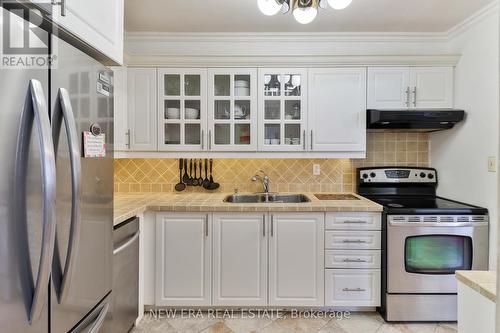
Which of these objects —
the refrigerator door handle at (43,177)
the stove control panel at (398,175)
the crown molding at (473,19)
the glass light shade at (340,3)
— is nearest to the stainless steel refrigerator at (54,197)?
the refrigerator door handle at (43,177)

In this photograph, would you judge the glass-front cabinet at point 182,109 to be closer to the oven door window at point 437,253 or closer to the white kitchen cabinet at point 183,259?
the white kitchen cabinet at point 183,259

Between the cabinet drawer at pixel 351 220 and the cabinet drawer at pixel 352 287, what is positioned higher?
the cabinet drawer at pixel 351 220

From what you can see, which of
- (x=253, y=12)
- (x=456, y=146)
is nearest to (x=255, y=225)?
(x=253, y=12)

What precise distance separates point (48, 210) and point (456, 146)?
2.92 meters

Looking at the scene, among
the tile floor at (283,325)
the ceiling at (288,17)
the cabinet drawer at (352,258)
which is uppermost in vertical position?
the ceiling at (288,17)

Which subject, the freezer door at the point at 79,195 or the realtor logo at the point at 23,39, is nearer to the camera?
the realtor logo at the point at 23,39

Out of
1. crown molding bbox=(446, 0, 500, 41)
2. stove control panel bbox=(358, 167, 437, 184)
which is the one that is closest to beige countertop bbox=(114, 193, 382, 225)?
stove control panel bbox=(358, 167, 437, 184)

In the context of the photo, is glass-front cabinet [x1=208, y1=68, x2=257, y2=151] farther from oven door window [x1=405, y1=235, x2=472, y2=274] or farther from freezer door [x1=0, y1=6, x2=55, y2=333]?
freezer door [x1=0, y1=6, x2=55, y2=333]

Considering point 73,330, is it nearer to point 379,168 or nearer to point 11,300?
point 11,300

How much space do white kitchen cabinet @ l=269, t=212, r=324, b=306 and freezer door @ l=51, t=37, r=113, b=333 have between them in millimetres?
1269

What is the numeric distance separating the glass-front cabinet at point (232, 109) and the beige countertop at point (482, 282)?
1.76 meters

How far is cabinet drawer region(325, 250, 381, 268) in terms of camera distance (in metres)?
2.23

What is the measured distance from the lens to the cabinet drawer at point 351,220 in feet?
7.32

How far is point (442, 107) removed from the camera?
2.50m
